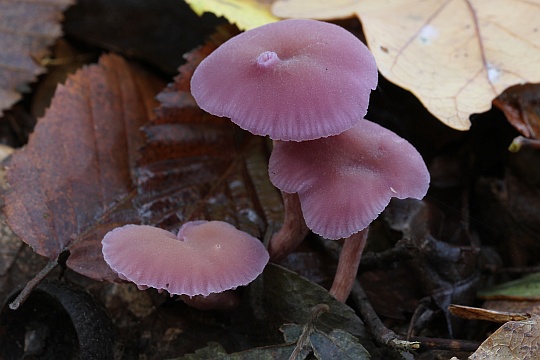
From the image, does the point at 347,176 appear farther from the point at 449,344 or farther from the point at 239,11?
the point at 239,11

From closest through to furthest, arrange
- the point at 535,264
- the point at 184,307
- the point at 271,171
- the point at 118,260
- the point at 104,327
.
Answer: the point at 118,260, the point at 271,171, the point at 104,327, the point at 184,307, the point at 535,264

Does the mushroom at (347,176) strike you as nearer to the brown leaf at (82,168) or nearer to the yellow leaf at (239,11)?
the brown leaf at (82,168)

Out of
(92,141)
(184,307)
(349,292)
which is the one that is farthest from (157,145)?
(349,292)

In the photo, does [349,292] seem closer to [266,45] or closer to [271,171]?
[271,171]

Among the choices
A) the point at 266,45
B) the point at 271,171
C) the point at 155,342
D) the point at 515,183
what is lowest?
the point at 155,342

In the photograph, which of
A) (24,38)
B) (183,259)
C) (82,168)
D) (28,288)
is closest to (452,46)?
(183,259)

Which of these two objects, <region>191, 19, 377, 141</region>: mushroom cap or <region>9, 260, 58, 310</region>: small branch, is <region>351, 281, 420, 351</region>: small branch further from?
<region>9, 260, 58, 310</region>: small branch

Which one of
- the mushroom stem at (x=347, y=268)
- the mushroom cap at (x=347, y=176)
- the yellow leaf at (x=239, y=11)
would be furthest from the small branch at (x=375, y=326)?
the yellow leaf at (x=239, y=11)
